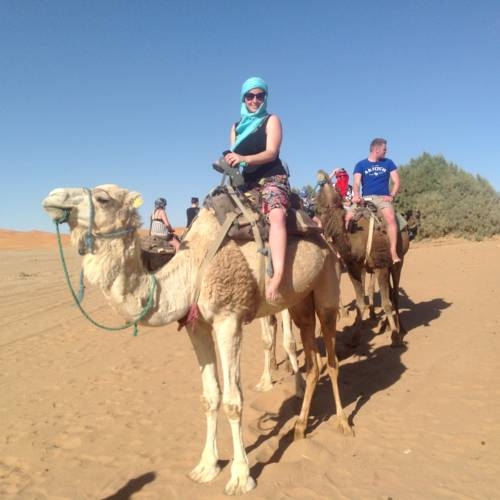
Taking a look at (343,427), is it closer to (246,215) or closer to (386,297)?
(246,215)

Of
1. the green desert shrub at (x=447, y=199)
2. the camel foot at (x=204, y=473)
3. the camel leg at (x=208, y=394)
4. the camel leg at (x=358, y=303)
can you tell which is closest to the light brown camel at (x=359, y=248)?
the camel leg at (x=358, y=303)

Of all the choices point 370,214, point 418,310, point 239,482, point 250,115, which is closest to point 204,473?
point 239,482

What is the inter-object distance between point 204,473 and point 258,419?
1373 mm

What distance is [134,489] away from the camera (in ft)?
11.9

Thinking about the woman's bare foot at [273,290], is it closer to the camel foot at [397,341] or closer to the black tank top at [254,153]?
the black tank top at [254,153]

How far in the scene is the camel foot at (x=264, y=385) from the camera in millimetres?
5852

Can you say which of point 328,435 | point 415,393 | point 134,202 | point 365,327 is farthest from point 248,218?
point 365,327

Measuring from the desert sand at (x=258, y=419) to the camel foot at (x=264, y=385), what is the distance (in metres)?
0.14

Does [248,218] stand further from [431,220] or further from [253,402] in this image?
[431,220]

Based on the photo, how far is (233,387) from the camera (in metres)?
3.45

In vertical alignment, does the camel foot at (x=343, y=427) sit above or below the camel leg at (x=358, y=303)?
below

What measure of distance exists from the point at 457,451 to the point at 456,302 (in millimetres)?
7032

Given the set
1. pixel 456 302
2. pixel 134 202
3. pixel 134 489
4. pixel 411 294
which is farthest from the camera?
pixel 411 294

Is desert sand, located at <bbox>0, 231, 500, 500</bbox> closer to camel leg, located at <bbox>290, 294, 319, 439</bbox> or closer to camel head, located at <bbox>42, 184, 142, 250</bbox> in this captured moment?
camel leg, located at <bbox>290, 294, 319, 439</bbox>
